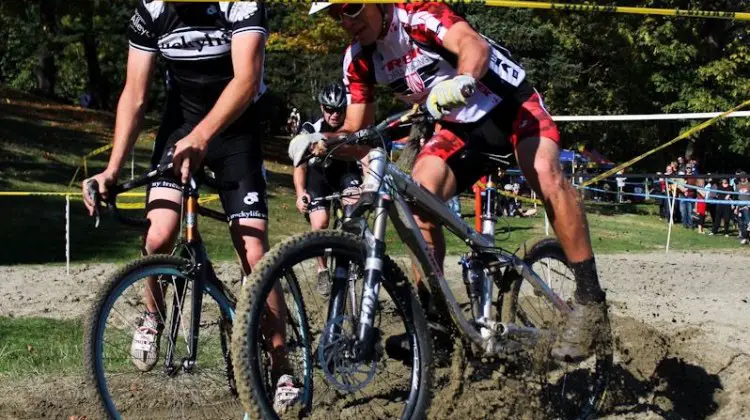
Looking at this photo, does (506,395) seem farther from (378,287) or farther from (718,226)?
(718,226)

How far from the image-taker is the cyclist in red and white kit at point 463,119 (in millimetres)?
4684

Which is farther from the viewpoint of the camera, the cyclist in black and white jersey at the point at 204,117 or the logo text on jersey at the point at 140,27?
the logo text on jersey at the point at 140,27

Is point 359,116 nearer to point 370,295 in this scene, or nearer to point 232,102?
point 232,102

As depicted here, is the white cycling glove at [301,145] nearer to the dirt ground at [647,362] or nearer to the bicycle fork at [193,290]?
the bicycle fork at [193,290]

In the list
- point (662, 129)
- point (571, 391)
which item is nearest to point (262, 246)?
point (571, 391)

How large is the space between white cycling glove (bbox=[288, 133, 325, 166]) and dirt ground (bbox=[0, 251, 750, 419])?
1.25 m

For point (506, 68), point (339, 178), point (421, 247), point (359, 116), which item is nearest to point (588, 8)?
point (506, 68)

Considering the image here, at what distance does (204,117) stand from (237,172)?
1.01ft

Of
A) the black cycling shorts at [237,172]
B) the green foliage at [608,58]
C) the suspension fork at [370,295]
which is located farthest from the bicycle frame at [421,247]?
the green foliage at [608,58]

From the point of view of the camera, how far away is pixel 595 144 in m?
42.8

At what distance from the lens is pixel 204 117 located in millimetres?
4645

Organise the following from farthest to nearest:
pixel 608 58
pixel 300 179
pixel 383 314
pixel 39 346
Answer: pixel 608 58 → pixel 300 179 → pixel 39 346 → pixel 383 314

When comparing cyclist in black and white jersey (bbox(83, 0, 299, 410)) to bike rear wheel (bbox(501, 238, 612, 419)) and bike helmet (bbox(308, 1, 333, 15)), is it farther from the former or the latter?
bike rear wheel (bbox(501, 238, 612, 419))

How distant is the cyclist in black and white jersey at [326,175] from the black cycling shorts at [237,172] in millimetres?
2886
